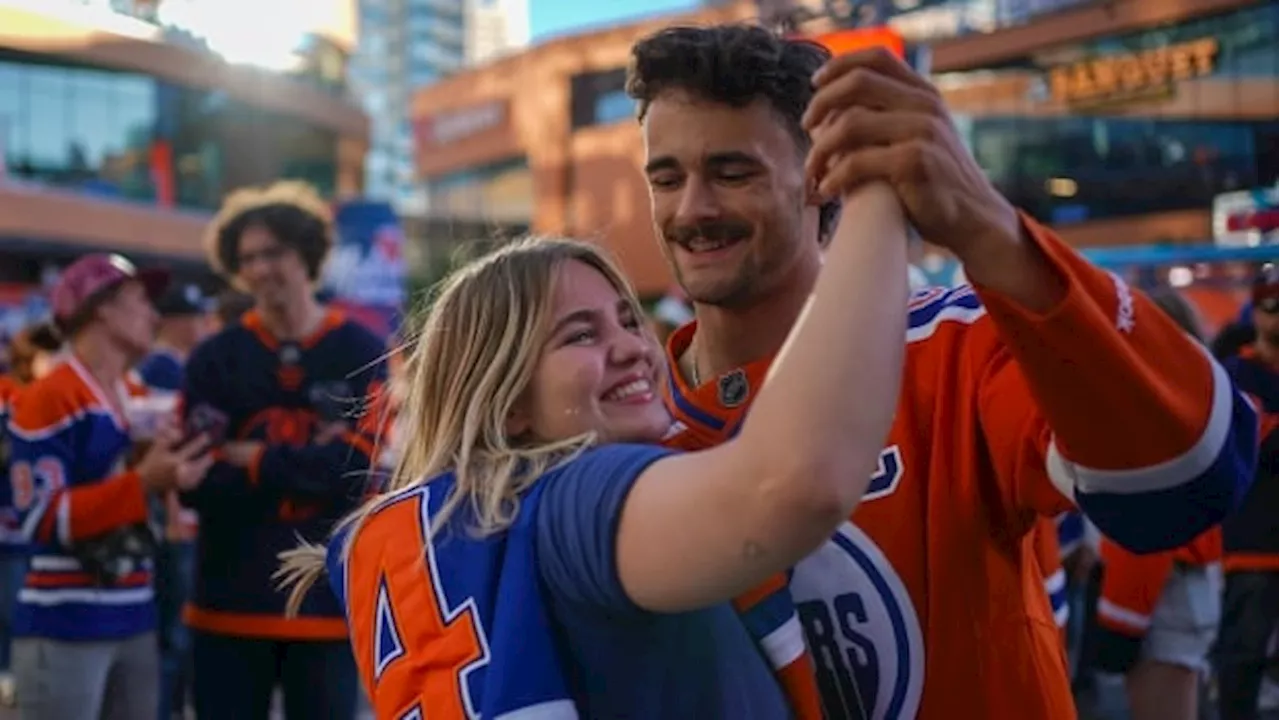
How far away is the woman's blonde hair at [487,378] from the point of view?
152 centimetres

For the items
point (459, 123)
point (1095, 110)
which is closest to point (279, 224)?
point (1095, 110)

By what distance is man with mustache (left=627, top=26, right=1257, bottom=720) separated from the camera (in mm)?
1262

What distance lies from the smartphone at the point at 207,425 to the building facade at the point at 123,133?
27.3 metres

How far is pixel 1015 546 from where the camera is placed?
5.64 ft

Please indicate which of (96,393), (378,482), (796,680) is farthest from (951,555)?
(96,393)

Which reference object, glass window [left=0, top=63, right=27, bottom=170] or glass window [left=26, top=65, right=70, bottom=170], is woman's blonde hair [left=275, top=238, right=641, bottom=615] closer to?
glass window [left=0, top=63, right=27, bottom=170]

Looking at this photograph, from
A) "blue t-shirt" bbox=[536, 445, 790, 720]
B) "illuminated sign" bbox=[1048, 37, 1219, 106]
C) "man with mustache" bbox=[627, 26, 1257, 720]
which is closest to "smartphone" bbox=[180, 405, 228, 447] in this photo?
"man with mustache" bbox=[627, 26, 1257, 720]

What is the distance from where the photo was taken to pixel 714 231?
1.90 meters

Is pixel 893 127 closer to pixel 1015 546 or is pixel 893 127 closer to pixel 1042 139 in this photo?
pixel 1015 546

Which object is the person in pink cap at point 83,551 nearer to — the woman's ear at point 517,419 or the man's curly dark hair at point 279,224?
the man's curly dark hair at point 279,224

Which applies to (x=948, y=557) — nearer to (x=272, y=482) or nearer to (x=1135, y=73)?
(x=272, y=482)

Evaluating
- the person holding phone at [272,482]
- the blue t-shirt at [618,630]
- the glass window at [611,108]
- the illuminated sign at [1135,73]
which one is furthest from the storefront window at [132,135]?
the blue t-shirt at [618,630]

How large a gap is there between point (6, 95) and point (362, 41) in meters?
91.0

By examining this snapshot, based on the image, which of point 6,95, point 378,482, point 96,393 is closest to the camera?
point 378,482
